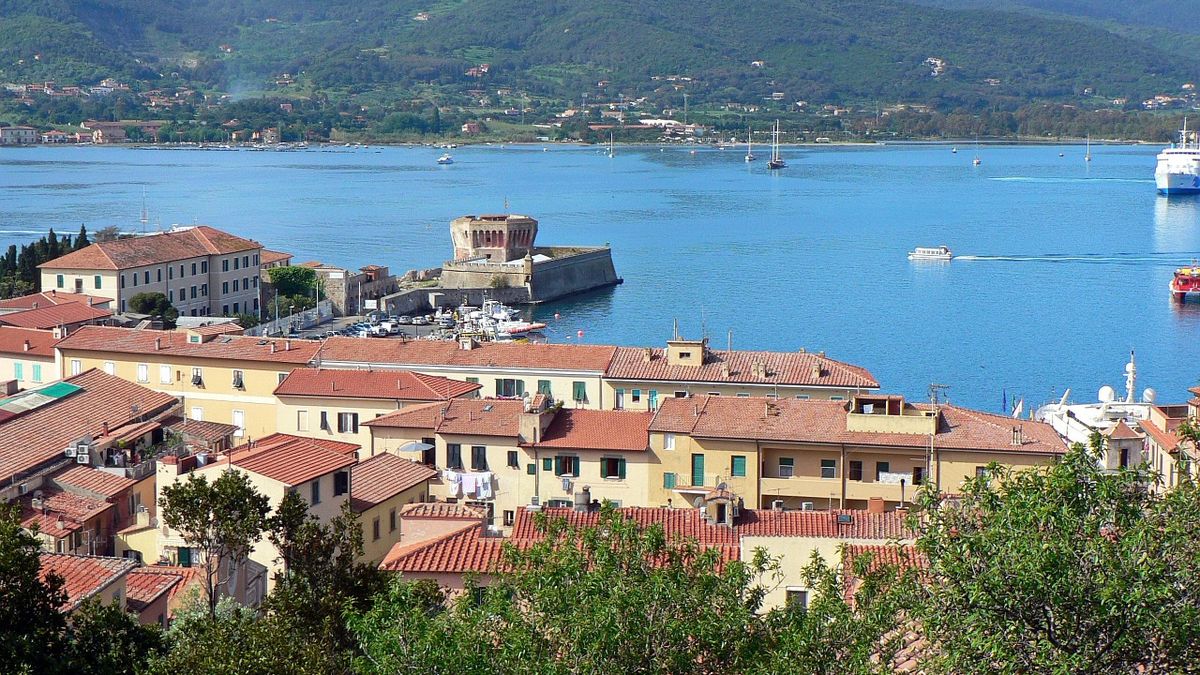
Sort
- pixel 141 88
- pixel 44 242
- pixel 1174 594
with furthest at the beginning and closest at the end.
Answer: pixel 141 88, pixel 44 242, pixel 1174 594

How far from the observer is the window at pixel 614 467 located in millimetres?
15547

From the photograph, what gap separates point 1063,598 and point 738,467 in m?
9.60

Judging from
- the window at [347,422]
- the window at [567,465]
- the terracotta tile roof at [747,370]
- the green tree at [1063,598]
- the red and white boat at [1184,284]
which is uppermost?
the green tree at [1063,598]

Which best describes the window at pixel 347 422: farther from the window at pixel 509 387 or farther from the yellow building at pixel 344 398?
the window at pixel 509 387

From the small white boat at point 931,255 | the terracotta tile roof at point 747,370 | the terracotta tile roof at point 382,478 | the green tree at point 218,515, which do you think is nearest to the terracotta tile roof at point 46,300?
the terracotta tile roof at point 747,370

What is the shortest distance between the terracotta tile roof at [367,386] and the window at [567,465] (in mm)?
3124

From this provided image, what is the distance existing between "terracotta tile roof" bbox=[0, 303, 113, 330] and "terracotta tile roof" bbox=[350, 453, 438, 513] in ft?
39.1

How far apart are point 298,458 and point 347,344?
29.3ft

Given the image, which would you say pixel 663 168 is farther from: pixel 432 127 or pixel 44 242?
pixel 44 242

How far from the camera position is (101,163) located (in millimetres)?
126875

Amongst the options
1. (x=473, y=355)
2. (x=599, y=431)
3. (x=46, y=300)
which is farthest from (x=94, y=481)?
(x=46, y=300)

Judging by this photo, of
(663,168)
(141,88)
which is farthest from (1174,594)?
(141,88)

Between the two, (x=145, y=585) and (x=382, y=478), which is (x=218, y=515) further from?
(x=382, y=478)

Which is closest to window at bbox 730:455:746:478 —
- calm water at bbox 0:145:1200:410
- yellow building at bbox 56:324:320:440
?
yellow building at bbox 56:324:320:440
